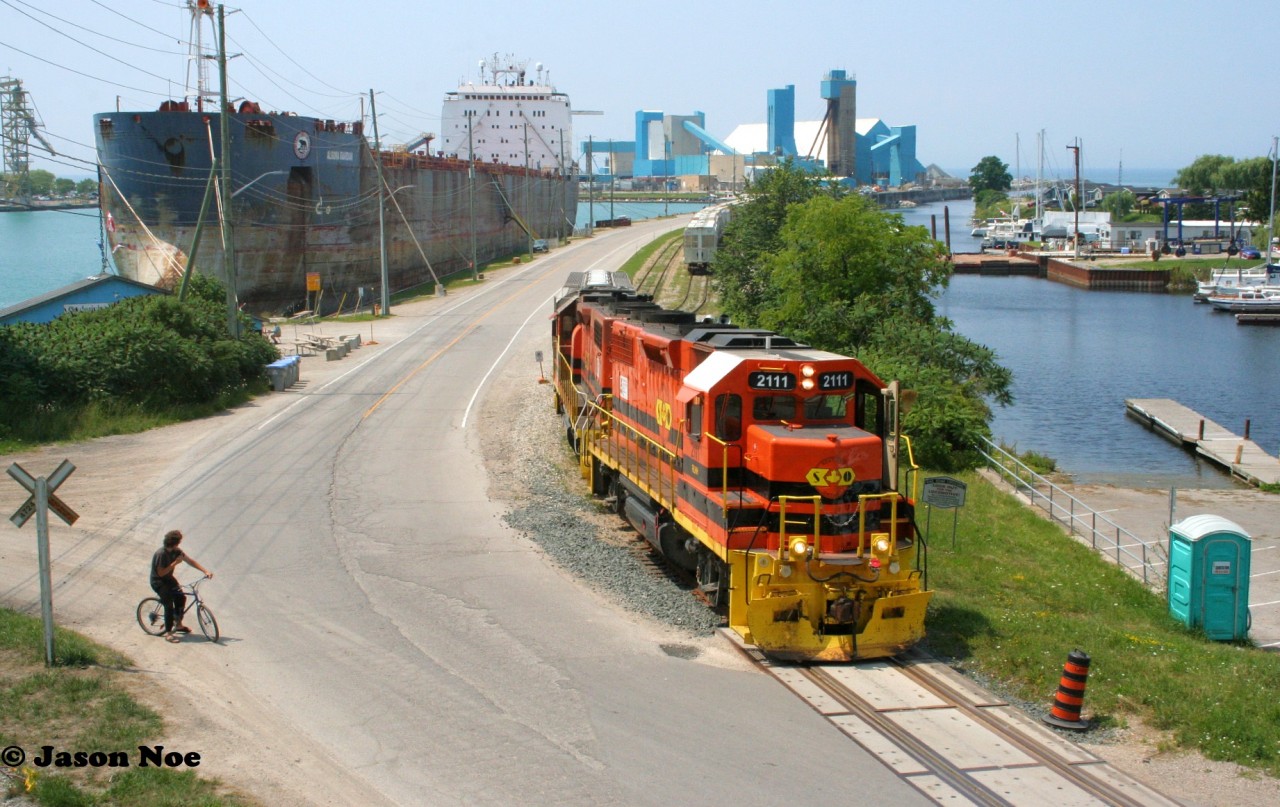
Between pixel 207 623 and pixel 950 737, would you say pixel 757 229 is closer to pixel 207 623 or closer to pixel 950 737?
pixel 207 623

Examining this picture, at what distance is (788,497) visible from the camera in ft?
44.0

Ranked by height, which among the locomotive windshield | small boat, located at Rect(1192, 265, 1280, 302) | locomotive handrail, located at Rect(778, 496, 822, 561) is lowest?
locomotive handrail, located at Rect(778, 496, 822, 561)

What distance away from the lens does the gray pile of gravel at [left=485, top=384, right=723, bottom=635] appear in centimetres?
1558

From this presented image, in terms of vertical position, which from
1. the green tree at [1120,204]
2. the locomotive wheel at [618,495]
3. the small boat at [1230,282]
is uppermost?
the green tree at [1120,204]

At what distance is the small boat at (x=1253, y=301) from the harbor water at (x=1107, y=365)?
4.60 ft

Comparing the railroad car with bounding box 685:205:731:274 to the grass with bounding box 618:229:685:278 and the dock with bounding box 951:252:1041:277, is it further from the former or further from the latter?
the dock with bounding box 951:252:1041:277

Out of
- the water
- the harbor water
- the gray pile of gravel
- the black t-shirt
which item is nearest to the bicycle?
the black t-shirt

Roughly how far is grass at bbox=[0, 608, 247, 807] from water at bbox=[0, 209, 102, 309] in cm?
5644

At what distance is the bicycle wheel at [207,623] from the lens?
45.0ft

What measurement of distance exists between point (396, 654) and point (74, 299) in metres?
30.8

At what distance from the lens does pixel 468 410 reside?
3173 centimetres

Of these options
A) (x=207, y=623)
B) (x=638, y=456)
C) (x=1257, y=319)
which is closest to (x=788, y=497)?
(x=638, y=456)

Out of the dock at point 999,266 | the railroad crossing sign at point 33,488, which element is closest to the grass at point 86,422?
the railroad crossing sign at point 33,488

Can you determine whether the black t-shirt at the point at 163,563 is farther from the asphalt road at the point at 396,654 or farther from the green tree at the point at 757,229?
the green tree at the point at 757,229
